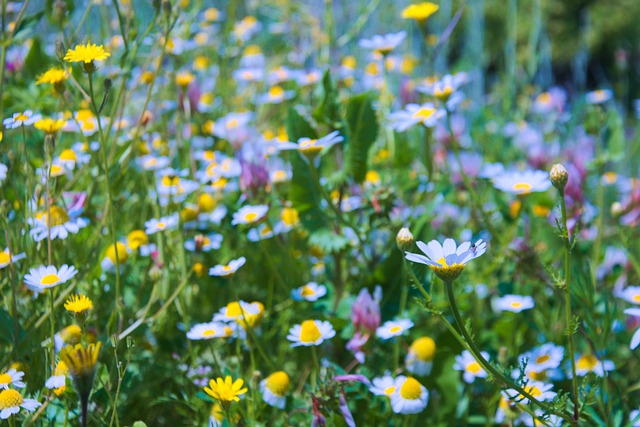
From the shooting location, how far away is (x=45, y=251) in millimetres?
964

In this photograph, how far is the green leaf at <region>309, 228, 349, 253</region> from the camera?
1015 mm

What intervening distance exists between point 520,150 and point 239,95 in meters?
0.75

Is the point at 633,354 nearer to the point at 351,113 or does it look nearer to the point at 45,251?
the point at 351,113

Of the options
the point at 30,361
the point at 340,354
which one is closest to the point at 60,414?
the point at 30,361

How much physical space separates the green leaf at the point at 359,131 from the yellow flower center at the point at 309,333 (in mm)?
312

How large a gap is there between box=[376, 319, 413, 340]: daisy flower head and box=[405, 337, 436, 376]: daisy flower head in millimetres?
26

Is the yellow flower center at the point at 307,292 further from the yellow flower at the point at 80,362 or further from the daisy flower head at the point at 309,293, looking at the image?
the yellow flower at the point at 80,362

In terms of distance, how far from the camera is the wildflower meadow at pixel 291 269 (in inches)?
31.3

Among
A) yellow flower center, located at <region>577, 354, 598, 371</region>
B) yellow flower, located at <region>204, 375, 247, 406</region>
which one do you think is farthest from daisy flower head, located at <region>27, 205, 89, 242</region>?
yellow flower center, located at <region>577, 354, 598, 371</region>

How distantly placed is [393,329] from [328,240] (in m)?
0.17

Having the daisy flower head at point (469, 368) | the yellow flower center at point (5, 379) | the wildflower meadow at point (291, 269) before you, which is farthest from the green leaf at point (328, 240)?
the yellow flower center at point (5, 379)

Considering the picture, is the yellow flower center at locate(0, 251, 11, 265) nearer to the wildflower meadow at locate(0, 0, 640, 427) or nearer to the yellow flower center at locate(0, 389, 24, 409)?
the wildflower meadow at locate(0, 0, 640, 427)

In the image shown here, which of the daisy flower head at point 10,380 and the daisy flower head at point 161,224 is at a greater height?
the daisy flower head at point 10,380

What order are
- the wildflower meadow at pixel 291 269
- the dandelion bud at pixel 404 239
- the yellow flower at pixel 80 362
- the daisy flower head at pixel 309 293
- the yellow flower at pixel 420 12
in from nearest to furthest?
the yellow flower at pixel 80 362 → the dandelion bud at pixel 404 239 → the wildflower meadow at pixel 291 269 → the daisy flower head at pixel 309 293 → the yellow flower at pixel 420 12
